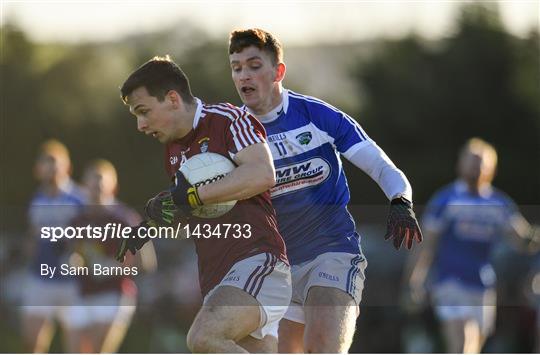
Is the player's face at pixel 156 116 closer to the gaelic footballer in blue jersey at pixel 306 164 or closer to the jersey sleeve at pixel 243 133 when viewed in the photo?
the jersey sleeve at pixel 243 133

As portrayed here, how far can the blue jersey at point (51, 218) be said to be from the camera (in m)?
10.0

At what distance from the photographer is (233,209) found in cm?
581

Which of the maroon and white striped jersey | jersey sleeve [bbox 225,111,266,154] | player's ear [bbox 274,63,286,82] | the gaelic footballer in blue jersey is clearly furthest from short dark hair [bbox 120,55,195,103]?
player's ear [bbox 274,63,286,82]

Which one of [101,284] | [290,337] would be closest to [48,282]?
[101,284]

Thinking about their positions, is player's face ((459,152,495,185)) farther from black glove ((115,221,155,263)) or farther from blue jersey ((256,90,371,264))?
black glove ((115,221,155,263))

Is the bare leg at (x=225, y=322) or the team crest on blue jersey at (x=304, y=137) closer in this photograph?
the bare leg at (x=225, y=322)

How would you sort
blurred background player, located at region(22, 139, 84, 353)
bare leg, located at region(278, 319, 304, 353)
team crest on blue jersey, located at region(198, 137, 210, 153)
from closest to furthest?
team crest on blue jersey, located at region(198, 137, 210, 153) < bare leg, located at region(278, 319, 304, 353) < blurred background player, located at region(22, 139, 84, 353)

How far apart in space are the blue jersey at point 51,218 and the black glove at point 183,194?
4.24m

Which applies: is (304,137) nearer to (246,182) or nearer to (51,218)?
(246,182)

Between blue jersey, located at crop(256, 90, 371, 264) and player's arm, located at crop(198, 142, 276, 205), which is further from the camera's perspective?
blue jersey, located at crop(256, 90, 371, 264)

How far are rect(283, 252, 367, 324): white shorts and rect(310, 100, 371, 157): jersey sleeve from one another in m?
0.60

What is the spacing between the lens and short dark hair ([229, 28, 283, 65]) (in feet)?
21.1

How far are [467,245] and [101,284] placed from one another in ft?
11.2

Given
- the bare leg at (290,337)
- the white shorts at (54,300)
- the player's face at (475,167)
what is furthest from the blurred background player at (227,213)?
the white shorts at (54,300)
